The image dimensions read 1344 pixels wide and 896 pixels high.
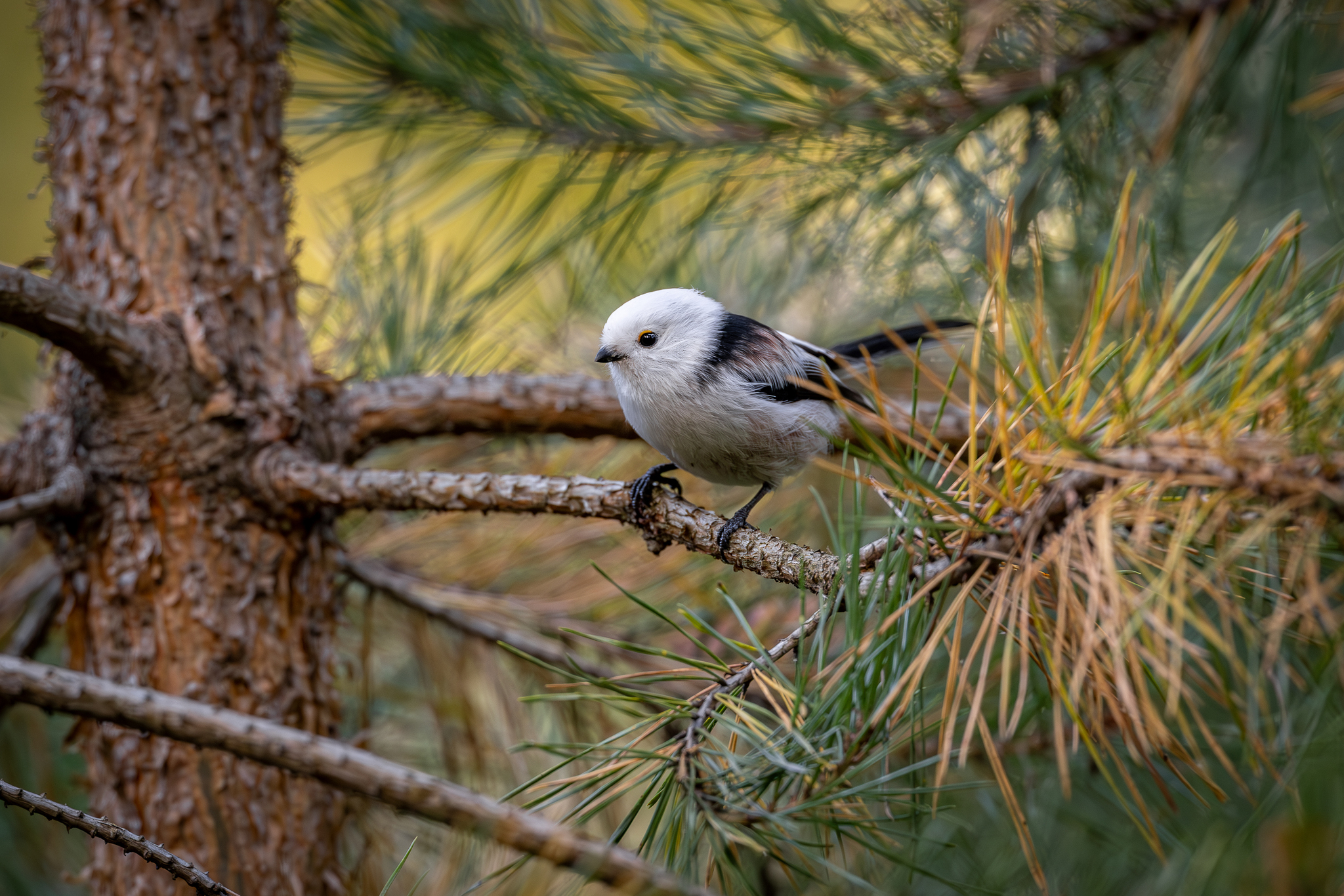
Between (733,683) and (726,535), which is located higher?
(726,535)

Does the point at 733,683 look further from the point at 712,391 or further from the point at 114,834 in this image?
the point at 712,391

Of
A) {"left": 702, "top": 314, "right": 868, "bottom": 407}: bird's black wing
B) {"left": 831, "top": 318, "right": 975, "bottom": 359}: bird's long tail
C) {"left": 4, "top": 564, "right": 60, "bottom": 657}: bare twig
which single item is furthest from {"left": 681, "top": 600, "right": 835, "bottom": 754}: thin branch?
{"left": 4, "top": 564, "right": 60, "bottom": 657}: bare twig

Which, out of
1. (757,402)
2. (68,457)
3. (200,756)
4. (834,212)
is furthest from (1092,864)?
(68,457)

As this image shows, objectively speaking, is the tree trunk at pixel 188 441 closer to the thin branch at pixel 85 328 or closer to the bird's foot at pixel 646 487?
the thin branch at pixel 85 328

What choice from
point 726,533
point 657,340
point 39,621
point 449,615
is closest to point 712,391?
point 657,340

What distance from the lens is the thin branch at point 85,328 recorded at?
1328 mm

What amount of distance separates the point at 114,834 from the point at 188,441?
1.00m

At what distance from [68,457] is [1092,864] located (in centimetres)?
234

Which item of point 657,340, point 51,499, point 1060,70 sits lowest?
point 51,499

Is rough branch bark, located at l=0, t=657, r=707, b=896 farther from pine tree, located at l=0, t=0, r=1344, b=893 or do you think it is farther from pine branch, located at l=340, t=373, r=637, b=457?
pine branch, located at l=340, t=373, r=637, b=457

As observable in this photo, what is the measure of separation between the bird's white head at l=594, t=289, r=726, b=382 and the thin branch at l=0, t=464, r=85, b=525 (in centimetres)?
108

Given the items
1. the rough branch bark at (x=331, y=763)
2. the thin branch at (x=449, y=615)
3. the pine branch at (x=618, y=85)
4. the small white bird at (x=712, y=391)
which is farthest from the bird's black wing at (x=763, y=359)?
the rough branch bark at (x=331, y=763)

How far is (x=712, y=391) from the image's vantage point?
1782 mm

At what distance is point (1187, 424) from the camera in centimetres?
83
